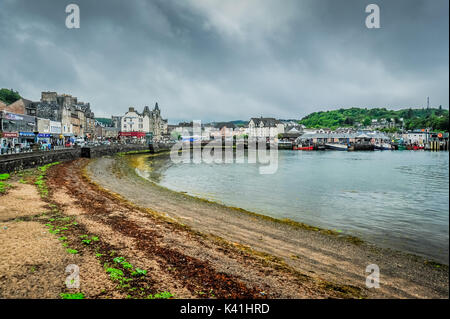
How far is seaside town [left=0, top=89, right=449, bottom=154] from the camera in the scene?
44.3 m

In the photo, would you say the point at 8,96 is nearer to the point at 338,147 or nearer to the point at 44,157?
the point at 44,157

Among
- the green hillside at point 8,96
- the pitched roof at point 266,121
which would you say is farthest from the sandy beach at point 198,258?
the pitched roof at point 266,121

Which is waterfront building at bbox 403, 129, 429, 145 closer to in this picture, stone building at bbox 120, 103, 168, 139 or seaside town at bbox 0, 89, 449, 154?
seaside town at bbox 0, 89, 449, 154

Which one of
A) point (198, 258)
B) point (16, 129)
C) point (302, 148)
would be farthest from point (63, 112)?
point (302, 148)

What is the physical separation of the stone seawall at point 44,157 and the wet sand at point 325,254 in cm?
1426

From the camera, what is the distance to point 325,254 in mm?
8414

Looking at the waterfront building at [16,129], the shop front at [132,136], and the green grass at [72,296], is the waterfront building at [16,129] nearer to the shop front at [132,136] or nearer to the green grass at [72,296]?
the green grass at [72,296]

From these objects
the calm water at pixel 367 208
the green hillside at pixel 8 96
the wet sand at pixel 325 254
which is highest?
the green hillside at pixel 8 96

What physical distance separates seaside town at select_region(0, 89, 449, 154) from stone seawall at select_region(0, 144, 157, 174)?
3.20 metres

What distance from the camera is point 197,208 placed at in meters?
14.3

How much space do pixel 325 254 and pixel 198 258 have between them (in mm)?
4461

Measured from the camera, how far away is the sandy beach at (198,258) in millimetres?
5145

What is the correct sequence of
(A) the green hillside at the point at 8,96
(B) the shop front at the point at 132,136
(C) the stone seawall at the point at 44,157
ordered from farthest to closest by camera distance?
(B) the shop front at the point at 132,136 → (A) the green hillside at the point at 8,96 → (C) the stone seawall at the point at 44,157
